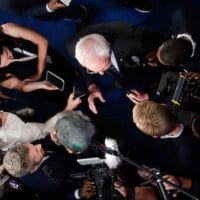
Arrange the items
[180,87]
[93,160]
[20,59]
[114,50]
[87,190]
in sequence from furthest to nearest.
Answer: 1. [87,190]
2. [20,59]
3. [114,50]
4. [93,160]
5. [180,87]

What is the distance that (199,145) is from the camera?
245 cm

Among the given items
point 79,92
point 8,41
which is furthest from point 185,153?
point 8,41

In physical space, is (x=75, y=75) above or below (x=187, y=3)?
below

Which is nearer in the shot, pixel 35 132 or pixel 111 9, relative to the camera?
pixel 35 132

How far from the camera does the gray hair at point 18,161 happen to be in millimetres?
2463

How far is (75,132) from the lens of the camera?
227cm

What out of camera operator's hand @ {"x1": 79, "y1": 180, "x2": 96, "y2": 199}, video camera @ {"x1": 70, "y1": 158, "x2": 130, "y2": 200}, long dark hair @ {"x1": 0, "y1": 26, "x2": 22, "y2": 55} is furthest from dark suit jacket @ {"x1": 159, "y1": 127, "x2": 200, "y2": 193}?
long dark hair @ {"x1": 0, "y1": 26, "x2": 22, "y2": 55}

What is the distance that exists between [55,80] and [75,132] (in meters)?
0.71

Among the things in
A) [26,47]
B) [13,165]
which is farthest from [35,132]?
[26,47]

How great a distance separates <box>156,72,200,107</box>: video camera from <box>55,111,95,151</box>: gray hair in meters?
0.53

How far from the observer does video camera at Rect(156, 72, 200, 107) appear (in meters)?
2.20

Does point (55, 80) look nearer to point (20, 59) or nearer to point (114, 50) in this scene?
point (20, 59)

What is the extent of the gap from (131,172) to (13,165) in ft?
2.94

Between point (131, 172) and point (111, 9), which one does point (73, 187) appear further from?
point (111, 9)
